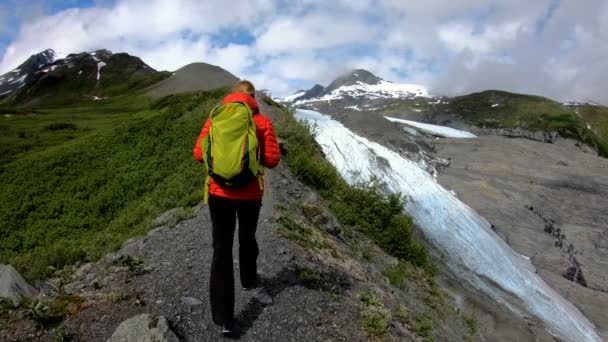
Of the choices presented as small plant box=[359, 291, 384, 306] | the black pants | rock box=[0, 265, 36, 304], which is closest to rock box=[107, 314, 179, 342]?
the black pants

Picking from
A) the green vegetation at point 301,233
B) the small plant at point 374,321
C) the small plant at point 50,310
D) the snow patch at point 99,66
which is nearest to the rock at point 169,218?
the green vegetation at point 301,233

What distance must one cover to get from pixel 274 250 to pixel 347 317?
2337mm

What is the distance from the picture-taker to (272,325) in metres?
7.58

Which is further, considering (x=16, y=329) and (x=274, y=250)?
(x=274, y=250)

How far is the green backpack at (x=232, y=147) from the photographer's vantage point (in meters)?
6.43

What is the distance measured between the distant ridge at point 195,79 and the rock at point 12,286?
56010 mm

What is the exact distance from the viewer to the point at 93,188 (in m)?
18.8

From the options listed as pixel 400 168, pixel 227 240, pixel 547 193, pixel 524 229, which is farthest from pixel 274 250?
pixel 547 193

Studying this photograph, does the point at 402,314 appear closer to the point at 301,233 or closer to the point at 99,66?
the point at 301,233

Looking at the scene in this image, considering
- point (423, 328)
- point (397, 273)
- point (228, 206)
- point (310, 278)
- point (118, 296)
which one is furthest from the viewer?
point (397, 273)

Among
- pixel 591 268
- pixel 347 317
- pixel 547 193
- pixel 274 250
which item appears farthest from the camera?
pixel 547 193

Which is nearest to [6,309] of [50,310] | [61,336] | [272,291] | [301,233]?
[50,310]

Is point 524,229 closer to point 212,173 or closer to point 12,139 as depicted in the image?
point 12,139

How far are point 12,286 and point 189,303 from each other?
362 cm
